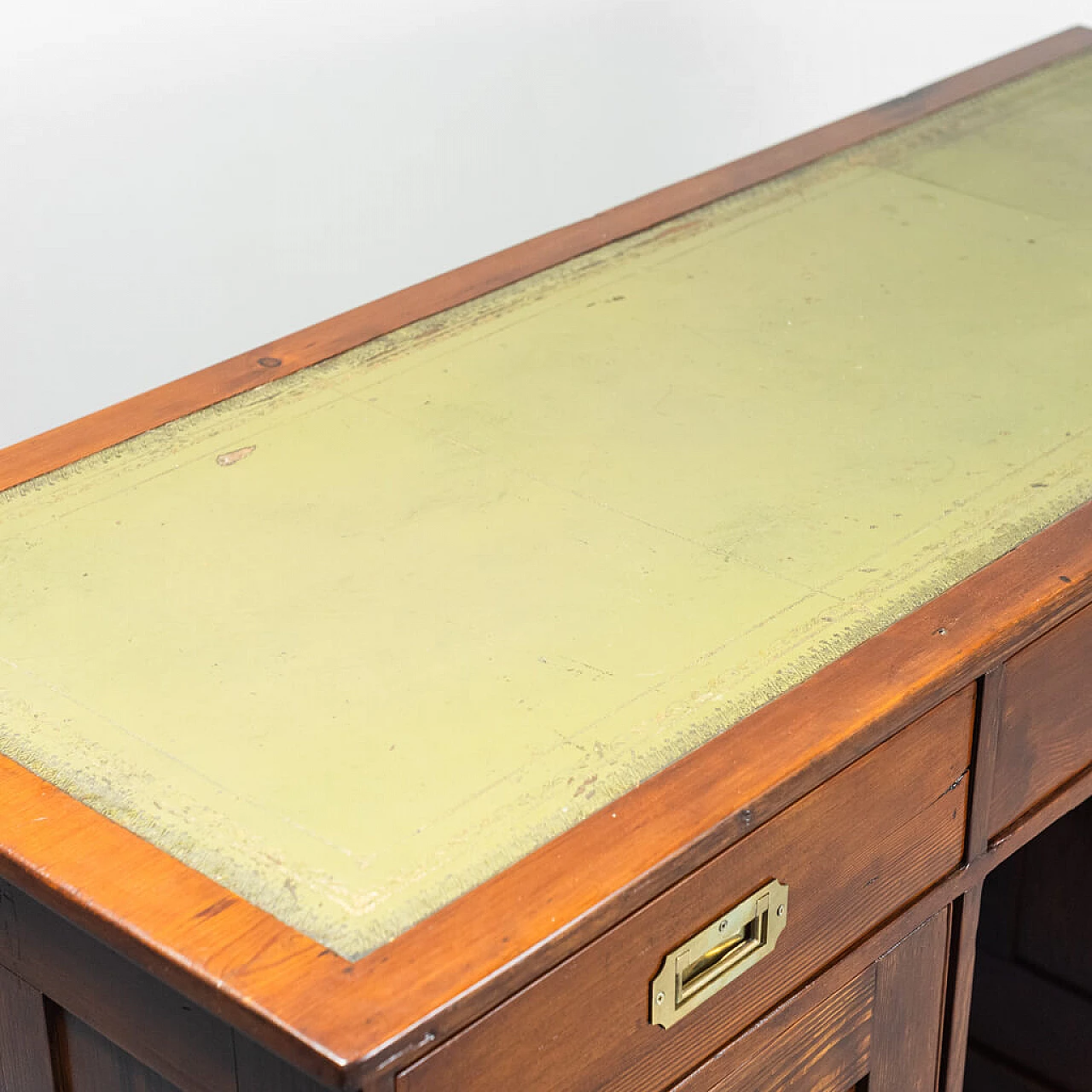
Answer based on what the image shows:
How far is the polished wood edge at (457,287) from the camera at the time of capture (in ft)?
4.95

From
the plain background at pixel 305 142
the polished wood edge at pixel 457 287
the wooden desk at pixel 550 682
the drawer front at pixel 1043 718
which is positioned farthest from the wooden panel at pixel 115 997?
the plain background at pixel 305 142

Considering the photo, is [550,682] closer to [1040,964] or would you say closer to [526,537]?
[526,537]

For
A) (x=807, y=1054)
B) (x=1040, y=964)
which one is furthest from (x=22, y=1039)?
(x=1040, y=964)

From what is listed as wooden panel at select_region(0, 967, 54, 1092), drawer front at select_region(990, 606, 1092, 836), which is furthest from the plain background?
drawer front at select_region(990, 606, 1092, 836)

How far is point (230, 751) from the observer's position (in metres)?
1.10

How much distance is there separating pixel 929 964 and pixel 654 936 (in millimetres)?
394

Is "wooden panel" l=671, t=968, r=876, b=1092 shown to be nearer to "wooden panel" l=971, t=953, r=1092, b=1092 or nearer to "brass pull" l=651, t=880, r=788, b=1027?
"brass pull" l=651, t=880, r=788, b=1027

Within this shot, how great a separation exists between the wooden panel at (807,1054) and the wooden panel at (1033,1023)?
2.01ft

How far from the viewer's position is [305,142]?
283 centimetres

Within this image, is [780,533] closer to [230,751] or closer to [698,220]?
[230,751]

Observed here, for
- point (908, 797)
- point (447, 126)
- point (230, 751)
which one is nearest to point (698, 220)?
point (908, 797)

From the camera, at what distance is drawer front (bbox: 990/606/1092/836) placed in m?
1.34

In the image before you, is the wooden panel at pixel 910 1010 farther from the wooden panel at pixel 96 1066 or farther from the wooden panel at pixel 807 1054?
the wooden panel at pixel 96 1066

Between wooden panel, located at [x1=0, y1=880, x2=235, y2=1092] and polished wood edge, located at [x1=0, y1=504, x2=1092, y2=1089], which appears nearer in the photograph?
polished wood edge, located at [x1=0, y1=504, x2=1092, y2=1089]
